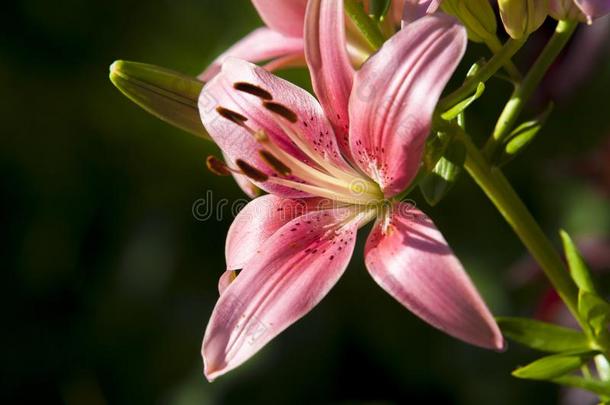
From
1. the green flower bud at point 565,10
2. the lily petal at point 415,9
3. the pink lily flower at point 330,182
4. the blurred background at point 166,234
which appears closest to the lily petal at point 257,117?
the pink lily flower at point 330,182

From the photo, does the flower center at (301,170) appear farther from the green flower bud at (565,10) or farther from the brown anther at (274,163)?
the green flower bud at (565,10)

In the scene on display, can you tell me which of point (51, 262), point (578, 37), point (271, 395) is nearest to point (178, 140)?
point (51, 262)

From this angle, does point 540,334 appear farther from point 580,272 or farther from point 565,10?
point 565,10

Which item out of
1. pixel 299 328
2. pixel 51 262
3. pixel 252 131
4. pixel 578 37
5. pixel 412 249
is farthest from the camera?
pixel 51 262

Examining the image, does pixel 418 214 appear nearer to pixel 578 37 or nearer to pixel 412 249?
pixel 412 249

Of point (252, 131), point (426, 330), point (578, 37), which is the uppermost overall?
point (252, 131)

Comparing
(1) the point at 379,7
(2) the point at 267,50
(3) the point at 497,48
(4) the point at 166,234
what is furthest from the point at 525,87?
(4) the point at 166,234

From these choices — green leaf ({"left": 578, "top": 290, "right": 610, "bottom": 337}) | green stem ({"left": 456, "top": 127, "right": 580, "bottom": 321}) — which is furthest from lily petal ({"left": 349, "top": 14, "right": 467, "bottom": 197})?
green leaf ({"left": 578, "top": 290, "right": 610, "bottom": 337})
